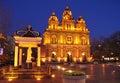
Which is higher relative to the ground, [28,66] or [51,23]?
[51,23]

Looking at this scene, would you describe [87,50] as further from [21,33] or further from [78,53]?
[21,33]

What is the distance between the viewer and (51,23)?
67812 mm

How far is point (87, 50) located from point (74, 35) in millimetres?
6223

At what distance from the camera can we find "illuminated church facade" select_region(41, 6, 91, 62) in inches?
2606

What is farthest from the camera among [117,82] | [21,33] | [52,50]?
[52,50]

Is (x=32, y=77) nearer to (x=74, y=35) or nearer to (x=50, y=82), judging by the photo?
(x=50, y=82)

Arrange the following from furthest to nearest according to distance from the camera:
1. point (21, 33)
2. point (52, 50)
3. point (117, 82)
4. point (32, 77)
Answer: point (52, 50)
point (21, 33)
point (32, 77)
point (117, 82)

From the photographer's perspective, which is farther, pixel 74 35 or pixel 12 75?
pixel 74 35

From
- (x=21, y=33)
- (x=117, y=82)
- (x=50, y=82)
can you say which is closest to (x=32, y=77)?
(x=50, y=82)

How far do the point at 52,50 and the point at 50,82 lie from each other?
166ft

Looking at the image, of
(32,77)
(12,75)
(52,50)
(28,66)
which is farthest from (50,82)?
(52,50)

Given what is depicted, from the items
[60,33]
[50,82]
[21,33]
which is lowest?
[50,82]

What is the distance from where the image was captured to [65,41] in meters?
67.8

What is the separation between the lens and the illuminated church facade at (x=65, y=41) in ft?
217
